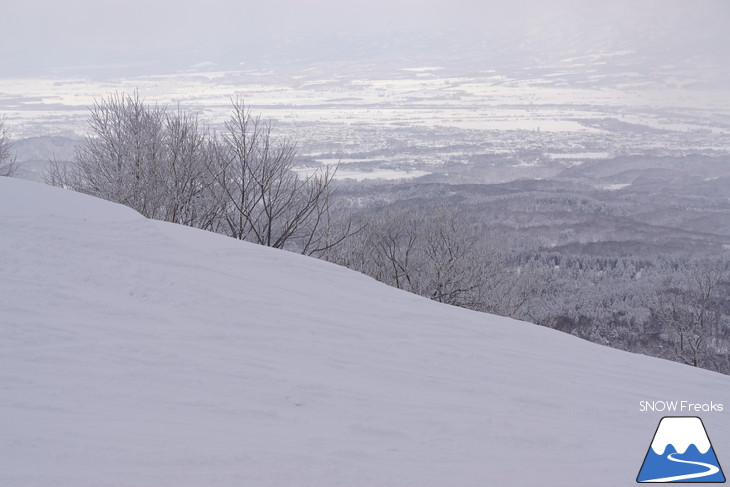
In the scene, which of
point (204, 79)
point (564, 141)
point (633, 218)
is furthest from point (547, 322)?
point (204, 79)

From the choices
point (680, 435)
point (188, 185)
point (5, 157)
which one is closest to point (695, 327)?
point (188, 185)

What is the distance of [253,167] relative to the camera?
18.3 metres

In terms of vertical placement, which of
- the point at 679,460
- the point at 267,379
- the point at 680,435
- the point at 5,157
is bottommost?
the point at 680,435

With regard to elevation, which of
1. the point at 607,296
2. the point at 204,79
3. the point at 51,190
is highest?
the point at 204,79

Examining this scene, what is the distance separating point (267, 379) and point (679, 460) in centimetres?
323

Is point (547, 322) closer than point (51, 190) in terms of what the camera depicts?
No

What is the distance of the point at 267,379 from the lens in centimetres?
527

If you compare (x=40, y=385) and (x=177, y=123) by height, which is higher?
(x=177, y=123)

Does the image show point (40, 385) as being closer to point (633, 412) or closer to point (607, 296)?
point (633, 412)

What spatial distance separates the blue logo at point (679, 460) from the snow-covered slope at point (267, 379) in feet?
0.47

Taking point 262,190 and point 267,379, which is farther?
point 262,190

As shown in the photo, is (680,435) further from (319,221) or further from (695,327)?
(695,327)

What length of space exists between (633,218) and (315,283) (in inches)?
2848

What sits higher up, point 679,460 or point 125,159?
point 125,159
